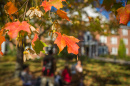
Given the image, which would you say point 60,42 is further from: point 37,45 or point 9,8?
point 9,8

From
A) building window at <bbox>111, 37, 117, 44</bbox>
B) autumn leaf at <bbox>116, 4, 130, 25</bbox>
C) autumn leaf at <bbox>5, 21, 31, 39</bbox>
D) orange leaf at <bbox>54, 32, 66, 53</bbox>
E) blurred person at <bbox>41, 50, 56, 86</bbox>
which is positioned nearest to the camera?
autumn leaf at <bbox>5, 21, 31, 39</bbox>

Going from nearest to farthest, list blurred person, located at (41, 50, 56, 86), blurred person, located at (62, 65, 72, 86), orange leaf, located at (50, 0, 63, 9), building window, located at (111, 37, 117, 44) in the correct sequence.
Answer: orange leaf, located at (50, 0, 63, 9) → blurred person, located at (62, 65, 72, 86) → blurred person, located at (41, 50, 56, 86) → building window, located at (111, 37, 117, 44)

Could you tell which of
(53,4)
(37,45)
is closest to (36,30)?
(37,45)

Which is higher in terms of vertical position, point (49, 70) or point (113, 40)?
point (113, 40)

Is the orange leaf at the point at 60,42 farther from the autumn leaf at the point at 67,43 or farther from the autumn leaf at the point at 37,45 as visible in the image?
the autumn leaf at the point at 37,45

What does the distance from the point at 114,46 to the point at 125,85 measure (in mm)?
24058

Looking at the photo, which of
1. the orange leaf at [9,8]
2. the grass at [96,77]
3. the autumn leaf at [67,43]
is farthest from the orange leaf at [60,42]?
the grass at [96,77]

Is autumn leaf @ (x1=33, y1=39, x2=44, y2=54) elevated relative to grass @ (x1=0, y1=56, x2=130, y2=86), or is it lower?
elevated

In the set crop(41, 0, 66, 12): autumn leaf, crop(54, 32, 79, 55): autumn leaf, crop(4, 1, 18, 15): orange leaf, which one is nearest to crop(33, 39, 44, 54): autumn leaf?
crop(54, 32, 79, 55): autumn leaf

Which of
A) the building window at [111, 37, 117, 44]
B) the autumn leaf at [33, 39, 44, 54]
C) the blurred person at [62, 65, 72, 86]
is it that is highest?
the building window at [111, 37, 117, 44]

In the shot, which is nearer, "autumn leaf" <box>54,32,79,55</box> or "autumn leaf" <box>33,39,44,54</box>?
"autumn leaf" <box>54,32,79,55</box>

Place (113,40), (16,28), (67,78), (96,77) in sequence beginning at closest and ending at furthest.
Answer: (16,28)
(67,78)
(96,77)
(113,40)

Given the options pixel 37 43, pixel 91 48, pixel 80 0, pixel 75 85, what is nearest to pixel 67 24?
pixel 80 0

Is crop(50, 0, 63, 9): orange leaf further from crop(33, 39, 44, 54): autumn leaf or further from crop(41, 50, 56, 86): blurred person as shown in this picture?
crop(41, 50, 56, 86): blurred person
